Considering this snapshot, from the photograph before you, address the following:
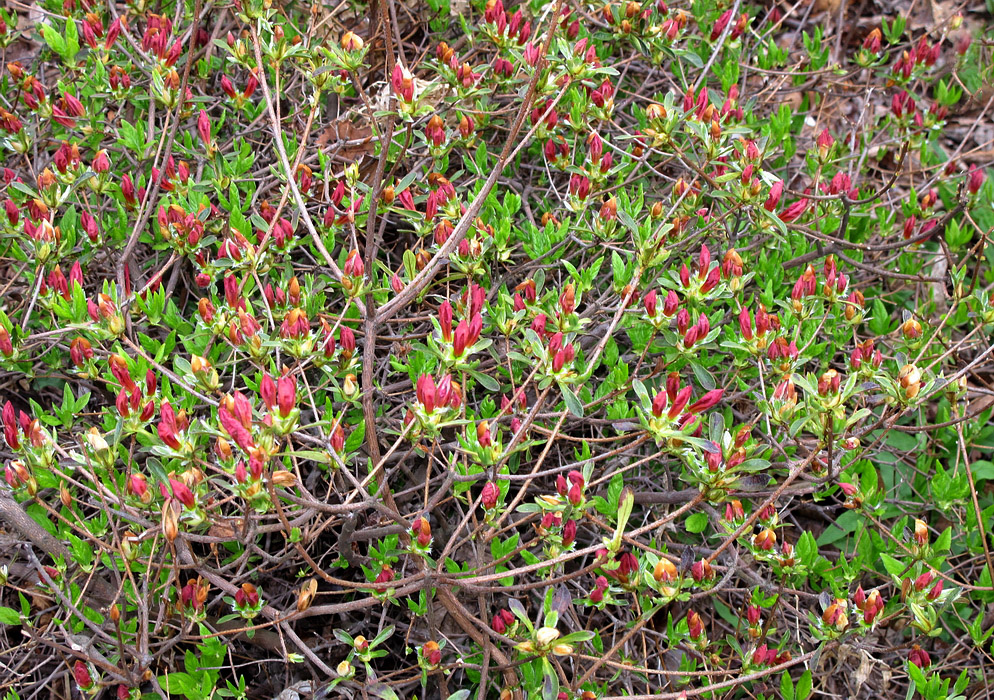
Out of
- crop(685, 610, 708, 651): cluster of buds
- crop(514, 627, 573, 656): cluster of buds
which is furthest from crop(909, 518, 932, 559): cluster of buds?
crop(514, 627, 573, 656): cluster of buds

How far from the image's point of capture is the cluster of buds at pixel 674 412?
2012 mm

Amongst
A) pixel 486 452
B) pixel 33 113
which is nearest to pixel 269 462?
pixel 486 452

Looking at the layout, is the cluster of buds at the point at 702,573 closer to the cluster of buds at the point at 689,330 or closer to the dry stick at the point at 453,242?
the cluster of buds at the point at 689,330

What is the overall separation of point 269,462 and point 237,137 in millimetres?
1633

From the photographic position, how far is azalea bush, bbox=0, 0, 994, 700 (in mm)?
2072

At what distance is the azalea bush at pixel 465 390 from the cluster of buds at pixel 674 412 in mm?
18

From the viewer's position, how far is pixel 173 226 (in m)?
2.51

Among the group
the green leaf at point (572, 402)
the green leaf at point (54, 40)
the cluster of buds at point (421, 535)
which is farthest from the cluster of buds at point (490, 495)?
the green leaf at point (54, 40)

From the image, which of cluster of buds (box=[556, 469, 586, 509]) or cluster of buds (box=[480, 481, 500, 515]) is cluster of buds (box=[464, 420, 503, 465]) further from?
cluster of buds (box=[556, 469, 586, 509])

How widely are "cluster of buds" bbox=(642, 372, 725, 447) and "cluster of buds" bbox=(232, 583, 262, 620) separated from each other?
42.7 inches

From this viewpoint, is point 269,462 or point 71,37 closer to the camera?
point 269,462

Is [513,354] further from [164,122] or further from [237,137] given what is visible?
[164,122]

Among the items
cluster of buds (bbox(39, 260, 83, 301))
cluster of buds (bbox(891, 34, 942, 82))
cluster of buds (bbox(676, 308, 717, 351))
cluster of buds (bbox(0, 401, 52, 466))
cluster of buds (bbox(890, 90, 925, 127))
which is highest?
cluster of buds (bbox(891, 34, 942, 82))

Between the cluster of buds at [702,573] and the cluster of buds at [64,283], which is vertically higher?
the cluster of buds at [64,283]
